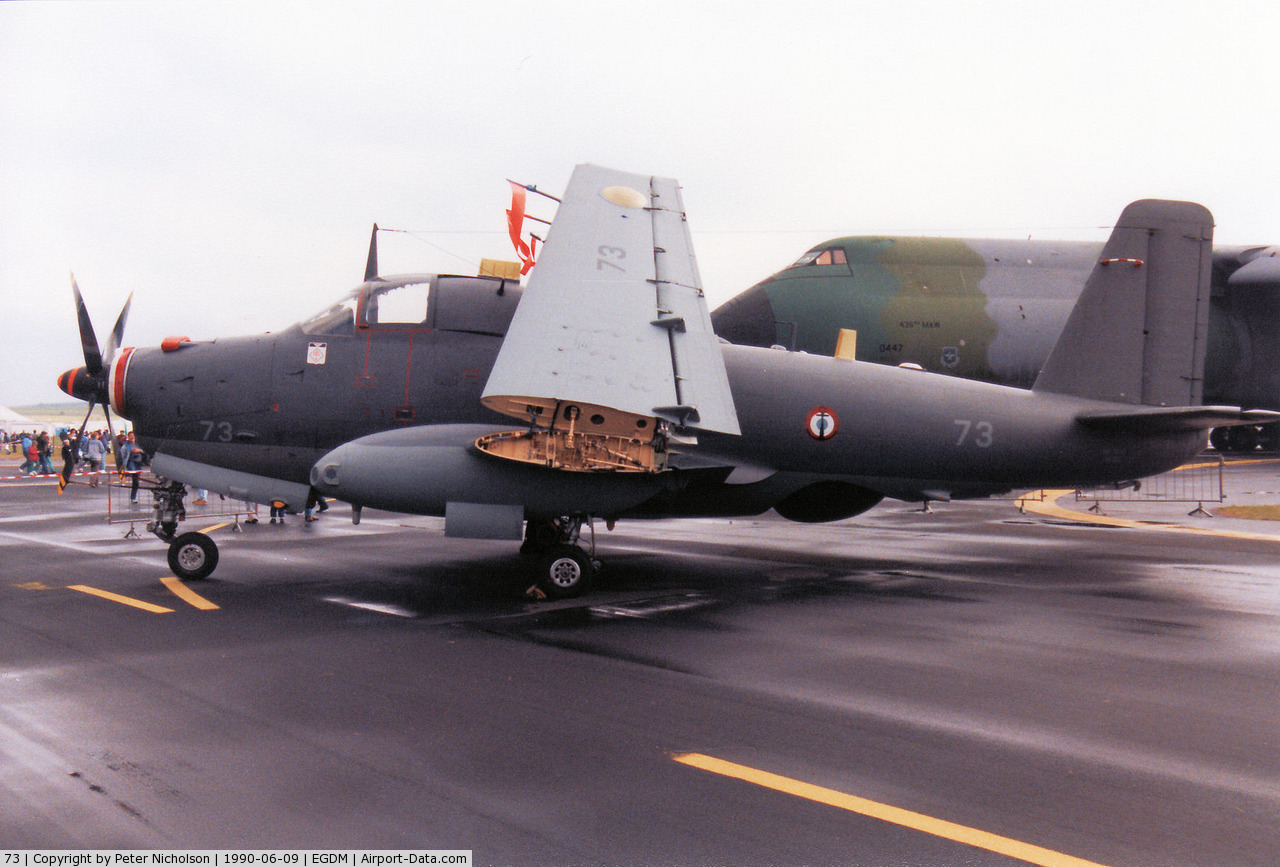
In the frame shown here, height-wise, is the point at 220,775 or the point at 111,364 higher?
the point at 111,364

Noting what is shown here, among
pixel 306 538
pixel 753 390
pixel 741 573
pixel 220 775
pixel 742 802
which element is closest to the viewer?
pixel 742 802

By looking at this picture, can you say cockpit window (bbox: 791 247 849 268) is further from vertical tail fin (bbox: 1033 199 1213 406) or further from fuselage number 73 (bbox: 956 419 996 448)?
fuselage number 73 (bbox: 956 419 996 448)

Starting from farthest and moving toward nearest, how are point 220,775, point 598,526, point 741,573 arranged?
point 598,526
point 741,573
point 220,775

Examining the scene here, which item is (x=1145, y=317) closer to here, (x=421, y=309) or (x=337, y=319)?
(x=421, y=309)

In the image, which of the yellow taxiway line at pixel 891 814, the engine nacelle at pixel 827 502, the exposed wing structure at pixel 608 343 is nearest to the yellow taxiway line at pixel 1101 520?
the engine nacelle at pixel 827 502

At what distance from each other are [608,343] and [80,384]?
23.1ft

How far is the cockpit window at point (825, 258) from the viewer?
17828 millimetres

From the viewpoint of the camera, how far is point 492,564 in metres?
12.2

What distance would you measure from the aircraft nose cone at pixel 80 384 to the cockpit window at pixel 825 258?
40.2 feet

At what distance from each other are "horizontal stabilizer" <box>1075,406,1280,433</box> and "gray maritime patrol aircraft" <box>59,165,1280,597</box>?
4 cm

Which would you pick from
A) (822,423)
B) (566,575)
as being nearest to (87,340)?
(566,575)

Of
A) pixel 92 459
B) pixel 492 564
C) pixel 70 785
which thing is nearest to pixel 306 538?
pixel 492 564

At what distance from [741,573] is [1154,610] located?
465cm

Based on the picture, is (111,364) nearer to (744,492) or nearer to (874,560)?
(744,492)
